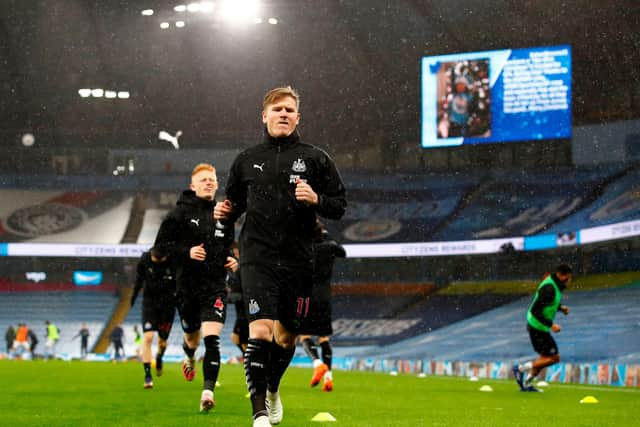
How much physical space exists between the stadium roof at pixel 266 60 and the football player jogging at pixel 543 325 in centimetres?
2334

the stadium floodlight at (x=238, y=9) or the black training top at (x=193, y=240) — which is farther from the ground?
the stadium floodlight at (x=238, y=9)

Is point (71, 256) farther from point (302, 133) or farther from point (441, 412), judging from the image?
point (441, 412)

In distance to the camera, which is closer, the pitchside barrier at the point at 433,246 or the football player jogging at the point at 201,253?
the football player jogging at the point at 201,253

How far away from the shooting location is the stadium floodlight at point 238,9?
132 ft

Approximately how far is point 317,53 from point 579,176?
13.1m

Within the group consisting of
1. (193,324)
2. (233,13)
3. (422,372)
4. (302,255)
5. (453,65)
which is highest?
(233,13)

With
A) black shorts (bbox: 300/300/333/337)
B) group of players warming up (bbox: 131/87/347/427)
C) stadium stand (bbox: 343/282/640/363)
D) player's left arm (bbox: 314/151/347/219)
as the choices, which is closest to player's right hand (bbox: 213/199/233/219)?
group of players warming up (bbox: 131/87/347/427)

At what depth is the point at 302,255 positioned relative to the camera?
6.85m

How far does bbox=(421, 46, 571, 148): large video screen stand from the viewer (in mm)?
37844

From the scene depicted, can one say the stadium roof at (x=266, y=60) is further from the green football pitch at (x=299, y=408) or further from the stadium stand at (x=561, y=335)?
the green football pitch at (x=299, y=408)

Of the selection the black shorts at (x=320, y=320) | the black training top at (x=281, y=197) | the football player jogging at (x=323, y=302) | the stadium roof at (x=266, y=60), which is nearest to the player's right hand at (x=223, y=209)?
the black training top at (x=281, y=197)

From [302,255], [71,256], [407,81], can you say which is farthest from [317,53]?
[302,255]

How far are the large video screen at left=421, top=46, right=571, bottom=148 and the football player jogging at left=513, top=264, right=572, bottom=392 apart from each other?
73.3 feet

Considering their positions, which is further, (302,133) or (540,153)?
(302,133)
